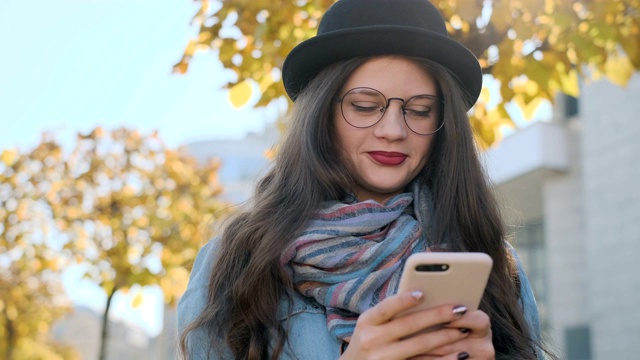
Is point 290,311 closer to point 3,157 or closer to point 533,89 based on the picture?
point 533,89

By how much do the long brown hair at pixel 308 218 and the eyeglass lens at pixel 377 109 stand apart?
2.5 inches

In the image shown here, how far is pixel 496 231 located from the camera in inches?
103

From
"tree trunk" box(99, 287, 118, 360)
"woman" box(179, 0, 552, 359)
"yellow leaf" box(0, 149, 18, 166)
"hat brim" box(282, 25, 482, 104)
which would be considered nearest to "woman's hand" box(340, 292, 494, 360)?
"woman" box(179, 0, 552, 359)

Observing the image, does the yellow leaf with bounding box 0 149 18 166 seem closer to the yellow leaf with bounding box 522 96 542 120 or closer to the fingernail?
the yellow leaf with bounding box 522 96 542 120

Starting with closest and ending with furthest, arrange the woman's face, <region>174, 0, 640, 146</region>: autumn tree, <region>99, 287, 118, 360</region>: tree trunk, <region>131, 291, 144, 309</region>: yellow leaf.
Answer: the woman's face → <region>174, 0, 640, 146</region>: autumn tree → <region>131, 291, 144, 309</region>: yellow leaf → <region>99, 287, 118, 360</region>: tree trunk

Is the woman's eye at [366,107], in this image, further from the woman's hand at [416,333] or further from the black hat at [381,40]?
the woman's hand at [416,333]

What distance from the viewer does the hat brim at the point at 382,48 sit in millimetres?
2537

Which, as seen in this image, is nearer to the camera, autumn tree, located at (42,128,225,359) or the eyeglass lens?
the eyeglass lens

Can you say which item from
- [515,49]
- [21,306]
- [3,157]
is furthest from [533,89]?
[21,306]

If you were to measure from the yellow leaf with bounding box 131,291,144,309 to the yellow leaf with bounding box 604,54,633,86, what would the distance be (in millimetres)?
6774

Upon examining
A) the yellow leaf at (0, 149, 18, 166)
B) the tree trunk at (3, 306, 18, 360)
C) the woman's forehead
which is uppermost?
the yellow leaf at (0, 149, 18, 166)

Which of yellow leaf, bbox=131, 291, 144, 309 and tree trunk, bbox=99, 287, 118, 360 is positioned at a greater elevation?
yellow leaf, bbox=131, 291, 144, 309

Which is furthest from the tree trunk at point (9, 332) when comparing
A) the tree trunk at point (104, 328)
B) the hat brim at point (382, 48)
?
the hat brim at point (382, 48)

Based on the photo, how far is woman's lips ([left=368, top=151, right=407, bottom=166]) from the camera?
249 cm
